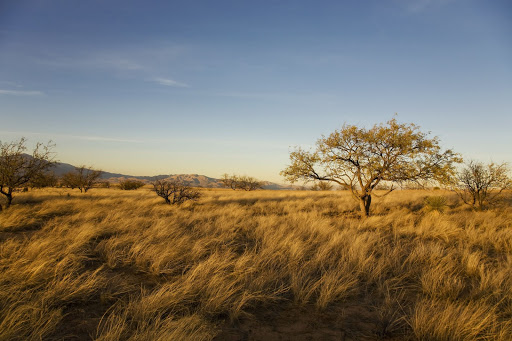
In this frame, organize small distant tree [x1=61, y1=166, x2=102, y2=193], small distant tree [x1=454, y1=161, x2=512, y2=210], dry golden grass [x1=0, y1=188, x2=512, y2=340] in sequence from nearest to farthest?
dry golden grass [x1=0, y1=188, x2=512, y2=340]
small distant tree [x1=454, y1=161, x2=512, y2=210]
small distant tree [x1=61, y1=166, x2=102, y2=193]

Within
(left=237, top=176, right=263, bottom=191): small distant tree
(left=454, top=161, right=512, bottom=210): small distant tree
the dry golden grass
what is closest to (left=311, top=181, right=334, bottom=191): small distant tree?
(left=237, top=176, right=263, bottom=191): small distant tree

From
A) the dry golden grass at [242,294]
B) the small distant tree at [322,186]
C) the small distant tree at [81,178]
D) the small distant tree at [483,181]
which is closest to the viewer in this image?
the dry golden grass at [242,294]

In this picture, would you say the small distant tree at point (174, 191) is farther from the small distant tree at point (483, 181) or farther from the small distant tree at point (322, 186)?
the small distant tree at point (322, 186)

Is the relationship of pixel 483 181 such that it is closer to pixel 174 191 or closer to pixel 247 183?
pixel 174 191

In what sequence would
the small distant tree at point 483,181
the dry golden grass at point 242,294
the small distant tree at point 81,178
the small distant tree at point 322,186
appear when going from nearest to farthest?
the dry golden grass at point 242,294, the small distant tree at point 483,181, the small distant tree at point 81,178, the small distant tree at point 322,186

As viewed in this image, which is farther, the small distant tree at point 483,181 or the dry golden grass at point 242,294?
the small distant tree at point 483,181

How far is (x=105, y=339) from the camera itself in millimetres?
2920

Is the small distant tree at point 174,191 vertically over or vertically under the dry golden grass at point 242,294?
over

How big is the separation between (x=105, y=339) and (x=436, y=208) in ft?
60.8

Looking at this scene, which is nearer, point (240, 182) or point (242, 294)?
point (242, 294)

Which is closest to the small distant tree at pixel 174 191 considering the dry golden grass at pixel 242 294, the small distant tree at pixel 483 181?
the dry golden grass at pixel 242 294

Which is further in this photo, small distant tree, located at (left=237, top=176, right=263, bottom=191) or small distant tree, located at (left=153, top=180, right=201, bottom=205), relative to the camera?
small distant tree, located at (left=237, top=176, right=263, bottom=191)

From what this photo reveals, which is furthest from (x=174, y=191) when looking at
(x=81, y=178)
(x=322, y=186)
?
(x=322, y=186)

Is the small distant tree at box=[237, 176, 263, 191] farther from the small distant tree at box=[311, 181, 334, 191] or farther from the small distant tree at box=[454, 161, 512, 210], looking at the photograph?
the small distant tree at box=[454, 161, 512, 210]
